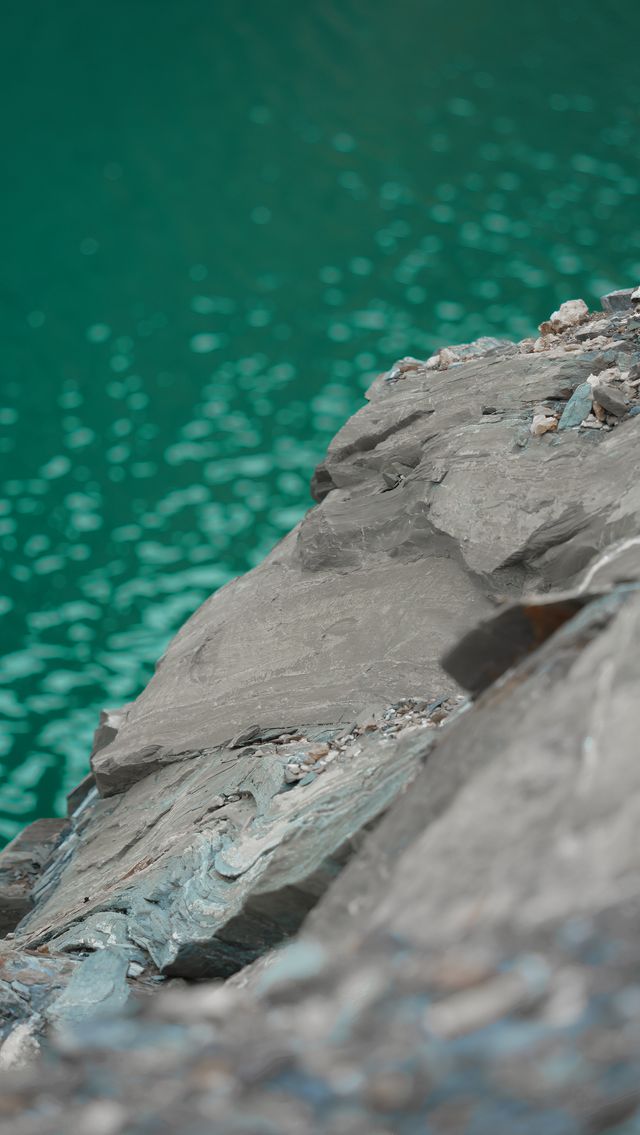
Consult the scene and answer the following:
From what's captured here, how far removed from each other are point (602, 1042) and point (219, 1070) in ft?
2.04

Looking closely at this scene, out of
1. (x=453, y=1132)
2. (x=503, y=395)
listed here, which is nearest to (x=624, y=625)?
(x=453, y=1132)

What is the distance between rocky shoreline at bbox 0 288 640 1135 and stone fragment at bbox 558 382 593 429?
0.7 inches

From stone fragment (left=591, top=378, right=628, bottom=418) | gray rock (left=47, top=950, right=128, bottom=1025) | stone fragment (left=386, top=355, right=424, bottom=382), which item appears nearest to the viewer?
gray rock (left=47, top=950, right=128, bottom=1025)

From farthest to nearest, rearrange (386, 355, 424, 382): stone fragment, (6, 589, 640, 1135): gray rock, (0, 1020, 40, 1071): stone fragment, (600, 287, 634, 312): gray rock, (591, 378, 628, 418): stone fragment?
(386, 355, 424, 382): stone fragment, (600, 287, 634, 312): gray rock, (591, 378, 628, 418): stone fragment, (0, 1020, 40, 1071): stone fragment, (6, 589, 640, 1135): gray rock

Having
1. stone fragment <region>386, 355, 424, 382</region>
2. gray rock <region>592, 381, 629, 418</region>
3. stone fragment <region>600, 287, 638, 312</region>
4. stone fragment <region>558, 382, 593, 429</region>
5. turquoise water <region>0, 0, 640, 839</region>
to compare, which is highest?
turquoise water <region>0, 0, 640, 839</region>

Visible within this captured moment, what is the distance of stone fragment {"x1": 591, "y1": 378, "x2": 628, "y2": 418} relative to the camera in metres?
5.28

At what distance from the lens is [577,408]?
546 centimetres

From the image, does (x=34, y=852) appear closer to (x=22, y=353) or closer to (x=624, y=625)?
(x=624, y=625)

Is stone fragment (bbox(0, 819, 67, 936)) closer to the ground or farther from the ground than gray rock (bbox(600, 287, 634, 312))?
closer to the ground

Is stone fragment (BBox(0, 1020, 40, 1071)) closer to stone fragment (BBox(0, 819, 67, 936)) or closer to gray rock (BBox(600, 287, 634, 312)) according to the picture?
stone fragment (BBox(0, 819, 67, 936))

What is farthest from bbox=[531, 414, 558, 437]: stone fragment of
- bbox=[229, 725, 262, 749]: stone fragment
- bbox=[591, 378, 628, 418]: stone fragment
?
bbox=[229, 725, 262, 749]: stone fragment

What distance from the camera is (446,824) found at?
97.5 inches

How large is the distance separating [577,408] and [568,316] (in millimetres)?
1364

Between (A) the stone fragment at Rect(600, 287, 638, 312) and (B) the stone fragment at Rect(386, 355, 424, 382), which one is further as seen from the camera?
(B) the stone fragment at Rect(386, 355, 424, 382)
